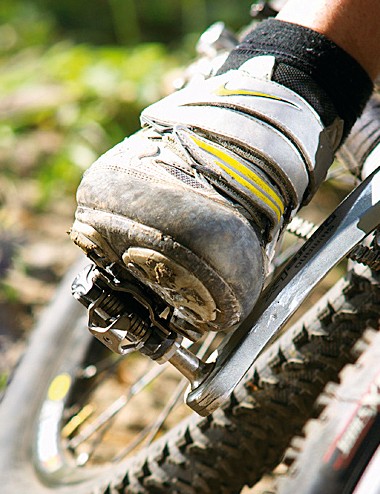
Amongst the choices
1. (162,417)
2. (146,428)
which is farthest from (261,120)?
(146,428)

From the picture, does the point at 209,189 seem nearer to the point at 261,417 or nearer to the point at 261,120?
the point at 261,120

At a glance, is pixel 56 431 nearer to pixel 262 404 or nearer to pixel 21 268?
pixel 262 404

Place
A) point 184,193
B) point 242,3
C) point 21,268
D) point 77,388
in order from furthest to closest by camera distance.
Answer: point 242,3
point 21,268
point 77,388
point 184,193

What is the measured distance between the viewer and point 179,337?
84cm

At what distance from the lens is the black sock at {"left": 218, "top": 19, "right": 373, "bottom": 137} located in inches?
32.9

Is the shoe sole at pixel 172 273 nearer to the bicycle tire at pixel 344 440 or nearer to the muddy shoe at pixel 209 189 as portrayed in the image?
the muddy shoe at pixel 209 189

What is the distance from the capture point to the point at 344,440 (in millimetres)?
931

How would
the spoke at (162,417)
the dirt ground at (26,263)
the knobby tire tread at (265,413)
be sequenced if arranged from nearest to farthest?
the knobby tire tread at (265,413)
the spoke at (162,417)
the dirt ground at (26,263)

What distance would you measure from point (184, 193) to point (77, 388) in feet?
2.59

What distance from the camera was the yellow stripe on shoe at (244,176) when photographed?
0.77m

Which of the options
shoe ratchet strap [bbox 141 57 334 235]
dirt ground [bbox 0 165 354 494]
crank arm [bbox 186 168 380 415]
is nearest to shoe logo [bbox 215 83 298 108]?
shoe ratchet strap [bbox 141 57 334 235]

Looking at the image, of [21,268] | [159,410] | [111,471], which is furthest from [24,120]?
[111,471]

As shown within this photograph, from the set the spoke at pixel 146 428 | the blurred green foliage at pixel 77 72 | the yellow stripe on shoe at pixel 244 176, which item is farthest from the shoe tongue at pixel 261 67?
the blurred green foliage at pixel 77 72

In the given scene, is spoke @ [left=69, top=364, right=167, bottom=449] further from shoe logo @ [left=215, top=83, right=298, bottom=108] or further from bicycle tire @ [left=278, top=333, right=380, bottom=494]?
shoe logo @ [left=215, top=83, right=298, bottom=108]
